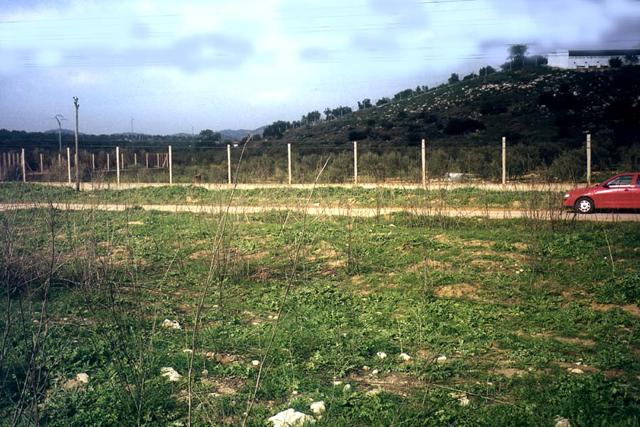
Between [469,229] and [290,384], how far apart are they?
7.94 metres

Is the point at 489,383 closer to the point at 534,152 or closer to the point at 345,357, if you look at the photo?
the point at 345,357

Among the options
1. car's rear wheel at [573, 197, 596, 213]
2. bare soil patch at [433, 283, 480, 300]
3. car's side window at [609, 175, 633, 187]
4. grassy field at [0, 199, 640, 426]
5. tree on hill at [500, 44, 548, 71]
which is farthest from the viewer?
tree on hill at [500, 44, 548, 71]

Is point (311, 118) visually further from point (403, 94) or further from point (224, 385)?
point (224, 385)

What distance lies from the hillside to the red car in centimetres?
1087

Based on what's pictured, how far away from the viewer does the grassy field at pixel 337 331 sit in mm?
4332

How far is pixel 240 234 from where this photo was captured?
11828mm

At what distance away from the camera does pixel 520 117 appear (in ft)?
133

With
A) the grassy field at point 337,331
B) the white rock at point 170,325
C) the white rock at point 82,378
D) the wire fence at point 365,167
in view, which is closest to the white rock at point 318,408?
the grassy field at point 337,331

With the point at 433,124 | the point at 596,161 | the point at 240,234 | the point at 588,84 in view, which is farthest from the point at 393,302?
the point at 588,84

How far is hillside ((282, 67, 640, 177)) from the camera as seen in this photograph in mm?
33500

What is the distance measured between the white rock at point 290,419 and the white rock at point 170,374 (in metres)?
1.06

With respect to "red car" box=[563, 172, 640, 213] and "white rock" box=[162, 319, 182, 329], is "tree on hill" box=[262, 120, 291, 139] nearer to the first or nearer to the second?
"red car" box=[563, 172, 640, 213]

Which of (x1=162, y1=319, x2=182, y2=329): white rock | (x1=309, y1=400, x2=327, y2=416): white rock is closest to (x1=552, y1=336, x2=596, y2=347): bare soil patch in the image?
(x1=309, y1=400, x2=327, y2=416): white rock

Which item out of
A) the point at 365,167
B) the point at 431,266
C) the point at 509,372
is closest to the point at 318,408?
the point at 509,372
